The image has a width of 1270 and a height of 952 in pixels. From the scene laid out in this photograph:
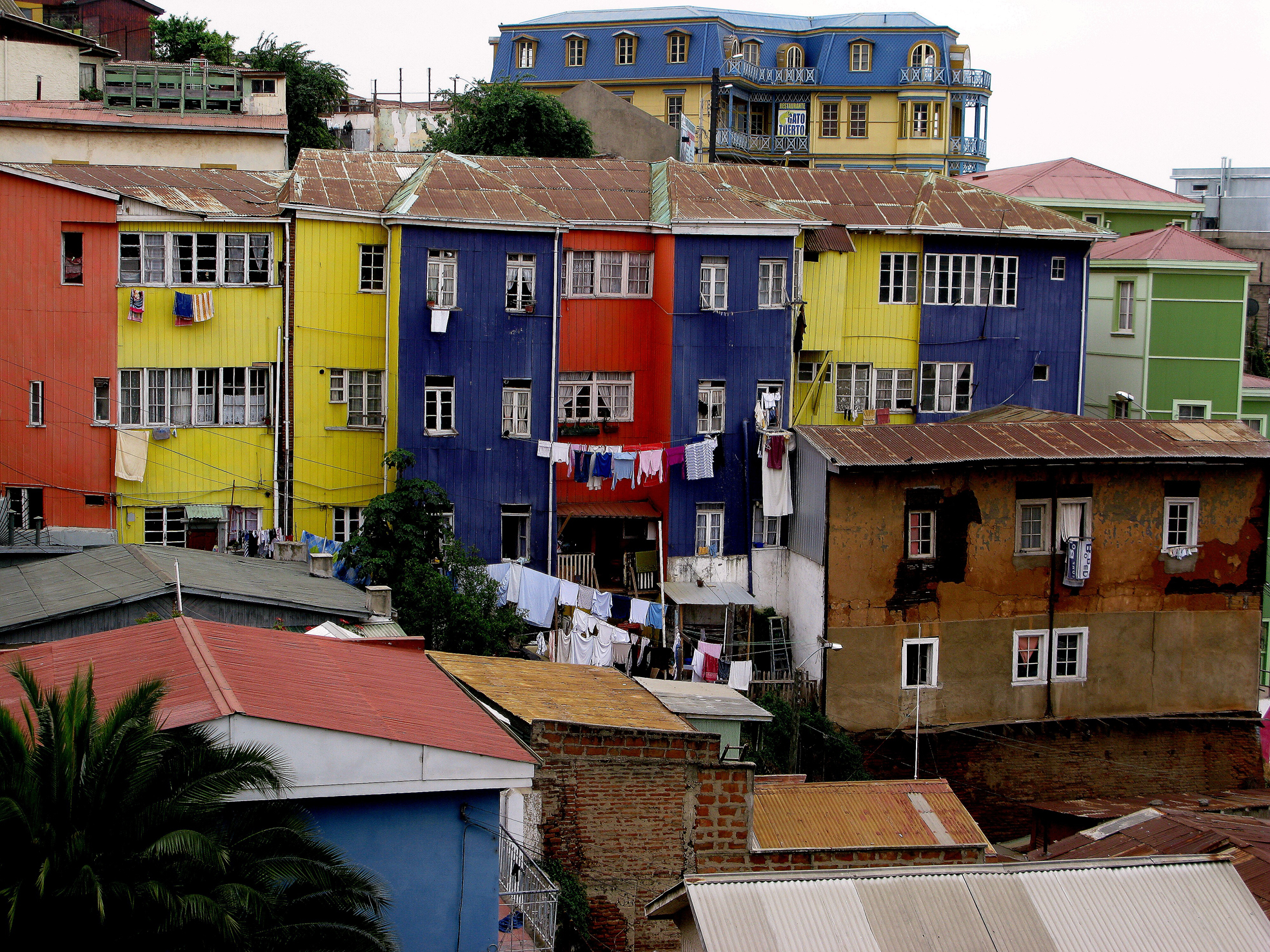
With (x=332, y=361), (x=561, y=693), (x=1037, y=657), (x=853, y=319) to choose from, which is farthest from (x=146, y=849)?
(x=853, y=319)

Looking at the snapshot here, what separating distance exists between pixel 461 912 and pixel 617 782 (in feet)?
12.7

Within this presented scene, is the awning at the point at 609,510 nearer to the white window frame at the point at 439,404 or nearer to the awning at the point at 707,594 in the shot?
the awning at the point at 707,594

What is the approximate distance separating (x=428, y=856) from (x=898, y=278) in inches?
1117

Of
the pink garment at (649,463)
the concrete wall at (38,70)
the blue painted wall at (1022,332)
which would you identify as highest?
the concrete wall at (38,70)

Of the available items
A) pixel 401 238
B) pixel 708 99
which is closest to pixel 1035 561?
pixel 401 238

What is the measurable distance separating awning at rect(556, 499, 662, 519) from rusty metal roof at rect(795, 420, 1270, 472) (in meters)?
4.68

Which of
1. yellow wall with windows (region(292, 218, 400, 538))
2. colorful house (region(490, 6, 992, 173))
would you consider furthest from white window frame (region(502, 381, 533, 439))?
colorful house (region(490, 6, 992, 173))

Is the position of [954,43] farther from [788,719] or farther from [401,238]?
[788,719]

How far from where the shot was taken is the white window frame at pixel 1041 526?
1330 inches

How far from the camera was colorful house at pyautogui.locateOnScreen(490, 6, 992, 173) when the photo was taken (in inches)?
2788

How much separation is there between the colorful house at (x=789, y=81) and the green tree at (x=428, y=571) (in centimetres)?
4225

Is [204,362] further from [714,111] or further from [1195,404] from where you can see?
[714,111]

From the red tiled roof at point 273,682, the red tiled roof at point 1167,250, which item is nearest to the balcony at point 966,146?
the red tiled roof at point 1167,250

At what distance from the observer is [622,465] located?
35000mm
